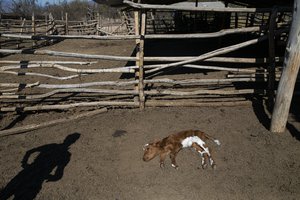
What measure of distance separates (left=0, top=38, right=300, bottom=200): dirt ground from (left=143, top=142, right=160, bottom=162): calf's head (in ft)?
0.23

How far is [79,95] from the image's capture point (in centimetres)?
574

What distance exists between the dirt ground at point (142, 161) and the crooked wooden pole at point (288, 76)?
0.22 m

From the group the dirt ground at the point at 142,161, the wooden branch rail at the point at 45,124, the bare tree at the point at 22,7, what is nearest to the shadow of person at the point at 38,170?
the dirt ground at the point at 142,161

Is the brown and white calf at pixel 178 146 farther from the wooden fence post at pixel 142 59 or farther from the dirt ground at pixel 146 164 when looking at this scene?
the wooden fence post at pixel 142 59

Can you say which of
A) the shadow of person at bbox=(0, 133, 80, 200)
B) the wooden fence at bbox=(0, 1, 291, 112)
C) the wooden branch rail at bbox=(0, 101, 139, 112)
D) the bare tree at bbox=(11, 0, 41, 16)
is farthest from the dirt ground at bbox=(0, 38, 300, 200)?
the bare tree at bbox=(11, 0, 41, 16)

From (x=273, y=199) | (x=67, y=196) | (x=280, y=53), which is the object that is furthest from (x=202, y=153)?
(x=280, y=53)

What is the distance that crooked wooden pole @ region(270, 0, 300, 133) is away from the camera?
3338 millimetres

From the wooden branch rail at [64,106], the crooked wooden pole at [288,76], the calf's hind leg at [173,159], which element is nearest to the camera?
the calf's hind leg at [173,159]

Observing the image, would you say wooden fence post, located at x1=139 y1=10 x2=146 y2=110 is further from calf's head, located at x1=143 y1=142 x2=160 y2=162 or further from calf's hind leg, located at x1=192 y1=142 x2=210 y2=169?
calf's hind leg, located at x1=192 y1=142 x2=210 y2=169

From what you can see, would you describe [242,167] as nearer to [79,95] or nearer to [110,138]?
[110,138]

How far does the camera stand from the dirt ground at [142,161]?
9.50 ft

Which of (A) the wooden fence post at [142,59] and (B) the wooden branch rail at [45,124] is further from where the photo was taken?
(A) the wooden fence post at [142,59]

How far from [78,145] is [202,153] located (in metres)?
1.73

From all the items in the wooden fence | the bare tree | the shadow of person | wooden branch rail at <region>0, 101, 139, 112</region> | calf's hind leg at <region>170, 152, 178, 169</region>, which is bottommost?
the shadow of person
